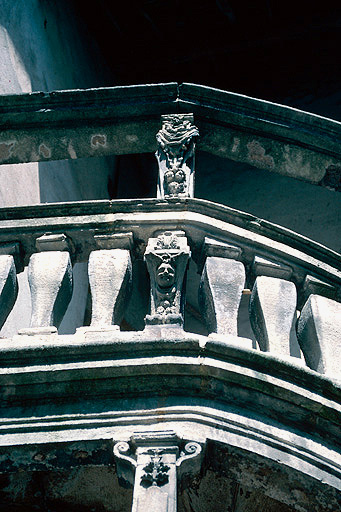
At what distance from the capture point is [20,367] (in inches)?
114

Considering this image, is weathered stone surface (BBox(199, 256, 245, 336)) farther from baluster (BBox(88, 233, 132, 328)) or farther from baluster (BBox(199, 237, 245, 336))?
baluster (BBox(88, 233, 132, 328))

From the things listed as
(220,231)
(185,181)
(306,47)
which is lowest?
(220,231)

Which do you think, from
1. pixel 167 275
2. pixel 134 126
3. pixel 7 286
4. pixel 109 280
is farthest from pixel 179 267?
pixel 134 126

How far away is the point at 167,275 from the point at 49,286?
0.50 m

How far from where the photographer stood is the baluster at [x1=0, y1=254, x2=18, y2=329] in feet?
10.9

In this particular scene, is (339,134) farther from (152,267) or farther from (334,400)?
(334,400)

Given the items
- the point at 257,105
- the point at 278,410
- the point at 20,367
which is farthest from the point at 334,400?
the point at 257,105

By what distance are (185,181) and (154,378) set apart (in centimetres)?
136

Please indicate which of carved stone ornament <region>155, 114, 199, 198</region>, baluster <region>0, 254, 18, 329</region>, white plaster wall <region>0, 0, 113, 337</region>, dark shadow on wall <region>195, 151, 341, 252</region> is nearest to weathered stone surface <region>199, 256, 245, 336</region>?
carved stone ornament <region>155, 114, 199, 198</region>

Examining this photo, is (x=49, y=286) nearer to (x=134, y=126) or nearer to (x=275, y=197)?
(x=134, y=126)

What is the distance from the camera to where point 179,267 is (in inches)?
131

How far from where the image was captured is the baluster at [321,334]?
10.00ft

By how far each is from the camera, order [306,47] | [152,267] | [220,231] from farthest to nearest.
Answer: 1. [306,47]
2. [220,231]
3. [152,267]

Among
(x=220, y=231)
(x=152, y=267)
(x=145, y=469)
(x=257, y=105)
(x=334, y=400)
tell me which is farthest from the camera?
(x=257, y=105)
